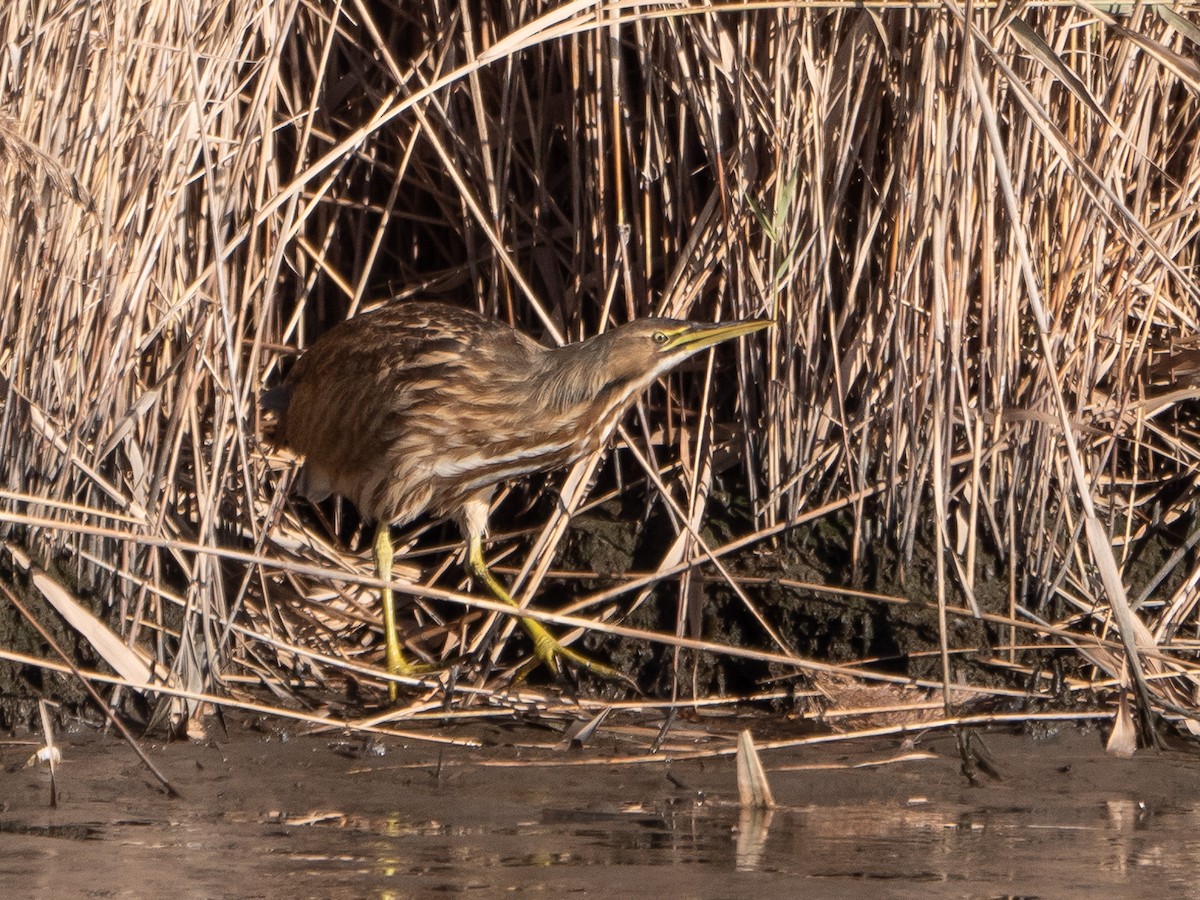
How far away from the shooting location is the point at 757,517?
3.51 meters

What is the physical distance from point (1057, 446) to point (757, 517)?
2.03 ft

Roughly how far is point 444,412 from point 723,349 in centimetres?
62

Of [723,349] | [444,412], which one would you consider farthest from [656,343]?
[444,412]

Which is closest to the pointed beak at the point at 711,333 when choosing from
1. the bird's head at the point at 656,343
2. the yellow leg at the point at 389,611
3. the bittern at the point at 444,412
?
the bird's head at the point at 656,343

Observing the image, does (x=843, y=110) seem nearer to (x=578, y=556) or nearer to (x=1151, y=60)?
(x=1151, y=60)

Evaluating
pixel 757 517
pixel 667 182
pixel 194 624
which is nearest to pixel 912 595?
pixel 757 517

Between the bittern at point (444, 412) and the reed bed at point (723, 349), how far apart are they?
0.44 feet

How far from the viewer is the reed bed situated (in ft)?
10.0

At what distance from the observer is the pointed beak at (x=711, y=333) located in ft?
10.5

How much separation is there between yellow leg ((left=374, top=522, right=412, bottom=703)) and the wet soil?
0.32 m

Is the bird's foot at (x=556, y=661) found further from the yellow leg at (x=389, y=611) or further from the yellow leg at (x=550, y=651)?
the yellow leg at (x=389, y=611)

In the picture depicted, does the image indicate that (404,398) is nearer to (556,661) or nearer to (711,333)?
(556,661)

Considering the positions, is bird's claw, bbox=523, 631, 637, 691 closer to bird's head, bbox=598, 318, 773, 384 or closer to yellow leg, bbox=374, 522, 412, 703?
yellow leg, bbox=374, 522, 412, 703

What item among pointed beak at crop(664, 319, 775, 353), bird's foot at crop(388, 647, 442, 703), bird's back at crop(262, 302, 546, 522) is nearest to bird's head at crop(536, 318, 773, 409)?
pointed beak at crop(664, 319, 775, 353)
